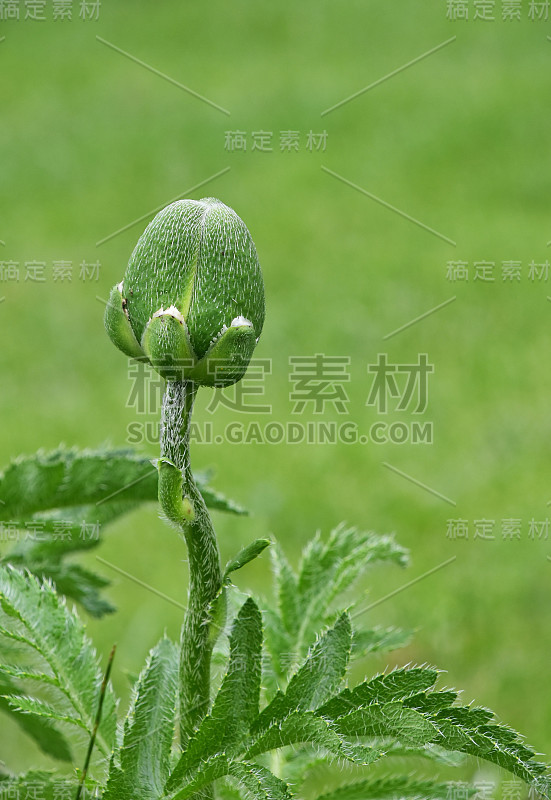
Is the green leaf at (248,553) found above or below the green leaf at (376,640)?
above

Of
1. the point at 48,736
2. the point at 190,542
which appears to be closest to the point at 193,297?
the point at 190,542

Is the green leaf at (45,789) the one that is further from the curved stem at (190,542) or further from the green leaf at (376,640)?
the green leaf at (376,640)

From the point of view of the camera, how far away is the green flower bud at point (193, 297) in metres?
1.00

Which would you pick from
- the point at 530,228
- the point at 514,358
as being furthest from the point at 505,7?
the point at 514,358

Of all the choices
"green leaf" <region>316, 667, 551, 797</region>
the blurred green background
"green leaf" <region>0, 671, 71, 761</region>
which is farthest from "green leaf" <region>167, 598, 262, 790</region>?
the blurred green background

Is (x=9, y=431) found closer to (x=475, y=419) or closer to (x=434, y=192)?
(x=475, y=419)

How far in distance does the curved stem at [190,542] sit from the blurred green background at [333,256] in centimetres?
73

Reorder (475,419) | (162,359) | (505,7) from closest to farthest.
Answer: (162,359)
(475,419)
(505,7)

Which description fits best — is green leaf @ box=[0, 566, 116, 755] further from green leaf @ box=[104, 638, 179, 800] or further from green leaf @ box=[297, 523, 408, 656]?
green leaf @ box=[297, 523, 408, 656]

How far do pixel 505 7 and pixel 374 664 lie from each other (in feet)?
24.1

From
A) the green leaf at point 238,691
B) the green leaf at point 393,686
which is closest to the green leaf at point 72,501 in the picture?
the green leaf at point 238,691

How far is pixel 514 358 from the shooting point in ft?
16.5

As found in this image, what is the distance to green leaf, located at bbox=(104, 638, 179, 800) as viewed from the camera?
1.11 m

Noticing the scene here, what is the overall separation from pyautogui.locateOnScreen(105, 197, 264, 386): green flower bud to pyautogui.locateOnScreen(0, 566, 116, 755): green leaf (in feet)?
1.44
